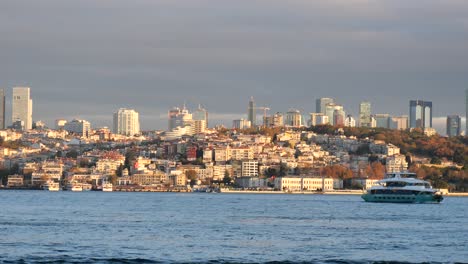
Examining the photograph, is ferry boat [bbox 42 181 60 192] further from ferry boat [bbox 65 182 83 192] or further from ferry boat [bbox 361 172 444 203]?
ferry boat [bbox 361 172 444 203]

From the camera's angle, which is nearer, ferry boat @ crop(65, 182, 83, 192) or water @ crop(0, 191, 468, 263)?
water @ crop(0, 191, 468, 263)

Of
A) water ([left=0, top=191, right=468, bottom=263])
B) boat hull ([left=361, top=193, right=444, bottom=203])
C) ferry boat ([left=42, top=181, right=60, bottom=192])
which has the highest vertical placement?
ferry boat ([left=42, top=181, right=60, bottom=192])

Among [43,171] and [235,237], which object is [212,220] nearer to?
[235,237]

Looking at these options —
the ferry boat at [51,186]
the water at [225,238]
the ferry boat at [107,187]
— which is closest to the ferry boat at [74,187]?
the ferry boat at [51,186]

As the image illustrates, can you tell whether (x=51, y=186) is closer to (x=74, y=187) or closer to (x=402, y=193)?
(x=74, y=187)

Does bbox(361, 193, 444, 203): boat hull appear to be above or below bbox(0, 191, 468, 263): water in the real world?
above

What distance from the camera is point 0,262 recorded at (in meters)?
A: 38.1

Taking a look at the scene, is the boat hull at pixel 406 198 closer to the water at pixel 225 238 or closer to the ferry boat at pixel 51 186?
the water at pixel 225 238

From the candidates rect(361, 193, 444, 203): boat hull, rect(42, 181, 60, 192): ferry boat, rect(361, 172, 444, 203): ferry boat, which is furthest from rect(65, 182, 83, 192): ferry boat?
rect(361, 193, 444, 203): boat hull

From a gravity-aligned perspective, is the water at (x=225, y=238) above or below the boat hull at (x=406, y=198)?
below

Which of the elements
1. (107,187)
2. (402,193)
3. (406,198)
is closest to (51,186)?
(107,187)

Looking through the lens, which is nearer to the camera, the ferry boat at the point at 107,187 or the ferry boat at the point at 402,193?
the ferry boat at the point at 402,193

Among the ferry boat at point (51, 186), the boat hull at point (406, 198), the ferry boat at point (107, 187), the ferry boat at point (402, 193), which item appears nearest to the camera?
the boat hull at point (406, 198)

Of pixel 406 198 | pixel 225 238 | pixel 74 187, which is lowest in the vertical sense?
pixel 225 238
